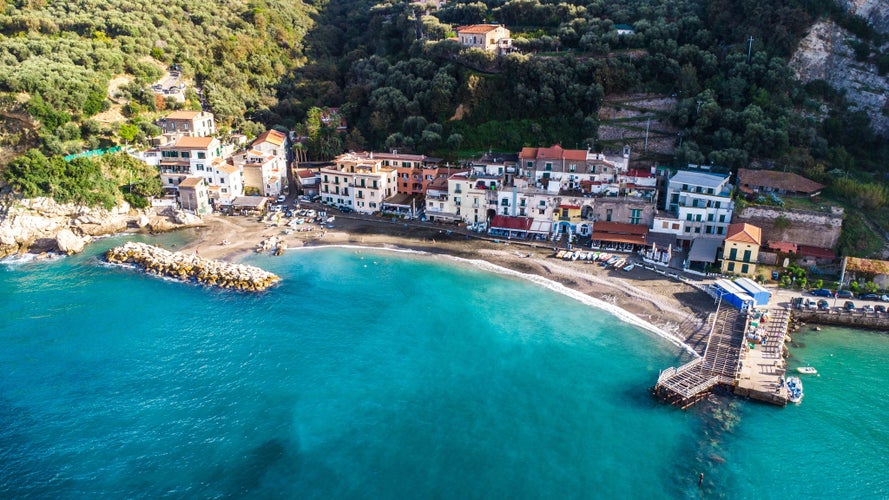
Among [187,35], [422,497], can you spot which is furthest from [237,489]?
[187,35]

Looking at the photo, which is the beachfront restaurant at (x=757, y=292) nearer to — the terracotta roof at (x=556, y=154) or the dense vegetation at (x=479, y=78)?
the dense vegetation at (x=479, y=78)

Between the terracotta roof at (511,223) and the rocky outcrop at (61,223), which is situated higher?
the terracotta roof at (511,223)

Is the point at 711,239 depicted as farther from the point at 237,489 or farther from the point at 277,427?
the point at 237,489

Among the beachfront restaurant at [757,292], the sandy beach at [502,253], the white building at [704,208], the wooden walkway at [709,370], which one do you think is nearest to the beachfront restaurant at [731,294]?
the beachfront restaurant at [757,292]

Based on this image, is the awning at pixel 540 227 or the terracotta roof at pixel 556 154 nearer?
the awning at pixel 540 227

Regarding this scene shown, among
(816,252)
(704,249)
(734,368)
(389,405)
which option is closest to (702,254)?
(704,249)

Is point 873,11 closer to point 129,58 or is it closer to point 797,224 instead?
point 797,224

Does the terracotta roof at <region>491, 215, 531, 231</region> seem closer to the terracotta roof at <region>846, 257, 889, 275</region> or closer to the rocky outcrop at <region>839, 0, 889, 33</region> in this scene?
the terracotta roof at <region>846, 257, 889, 275</region>
